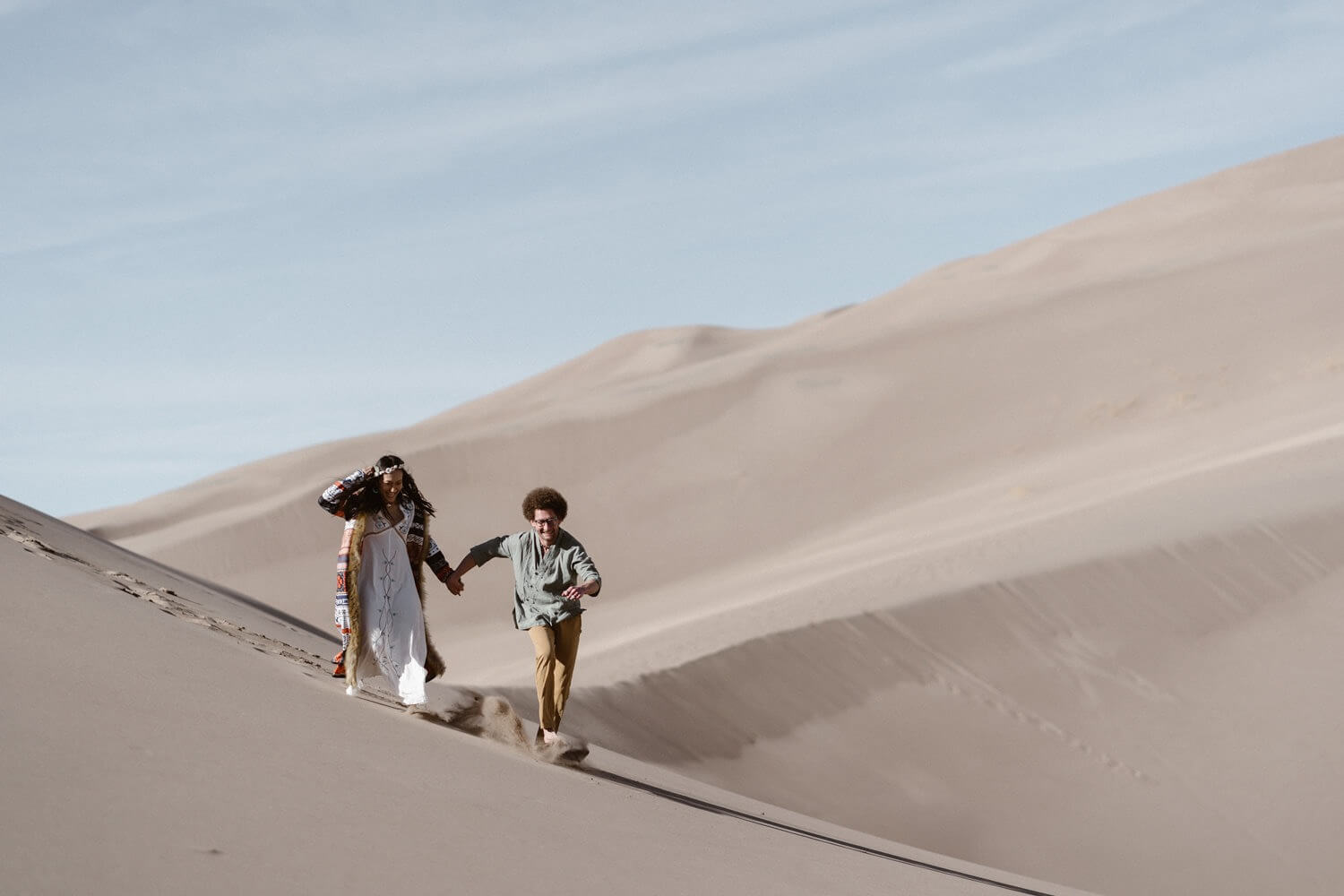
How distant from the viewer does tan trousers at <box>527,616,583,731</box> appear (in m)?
7.39

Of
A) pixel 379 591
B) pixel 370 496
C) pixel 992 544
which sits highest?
pixel 992 544

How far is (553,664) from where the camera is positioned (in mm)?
7457

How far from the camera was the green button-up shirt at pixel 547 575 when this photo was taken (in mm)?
7340

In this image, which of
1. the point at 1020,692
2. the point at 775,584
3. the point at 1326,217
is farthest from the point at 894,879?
the point at 1326,217

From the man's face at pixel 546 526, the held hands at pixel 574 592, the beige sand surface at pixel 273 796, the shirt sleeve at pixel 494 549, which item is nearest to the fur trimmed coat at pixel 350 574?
the beige sand surface at pixel 273 796

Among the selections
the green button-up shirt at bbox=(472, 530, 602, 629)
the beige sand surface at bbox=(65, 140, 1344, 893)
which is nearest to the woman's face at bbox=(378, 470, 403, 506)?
the green button-up shirt at bbox=(472, 530, 602, 629)

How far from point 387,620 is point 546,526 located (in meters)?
0.84

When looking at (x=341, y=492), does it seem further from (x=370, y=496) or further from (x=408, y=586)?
(x=408, y=586)

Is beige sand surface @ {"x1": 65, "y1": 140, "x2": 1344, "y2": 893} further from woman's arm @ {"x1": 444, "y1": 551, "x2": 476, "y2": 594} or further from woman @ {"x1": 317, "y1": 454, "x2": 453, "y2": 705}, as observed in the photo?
woman @ {"x1": 317, "y1": 454, "x2": 453, "y2": 705}

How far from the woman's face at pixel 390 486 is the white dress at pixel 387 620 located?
0.09 m

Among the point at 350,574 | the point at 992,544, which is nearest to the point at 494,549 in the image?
the point at 350,574

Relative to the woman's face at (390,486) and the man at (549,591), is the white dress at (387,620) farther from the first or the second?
the man at (549,591)

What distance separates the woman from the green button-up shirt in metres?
0.38

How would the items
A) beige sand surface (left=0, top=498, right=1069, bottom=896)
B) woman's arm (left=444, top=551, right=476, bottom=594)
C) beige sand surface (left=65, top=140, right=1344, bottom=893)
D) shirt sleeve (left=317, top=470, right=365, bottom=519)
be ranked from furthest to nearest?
beige sand surface (left=65, top=140, right=1344, bottom=893) → woman's arm (left=444, top=551, right=476, bottom=594) → shirt sleeve (left=317, top=470, right=365, bottom=519) → beige sand surface (left=0, top=498, right=1069, bottom=896)
